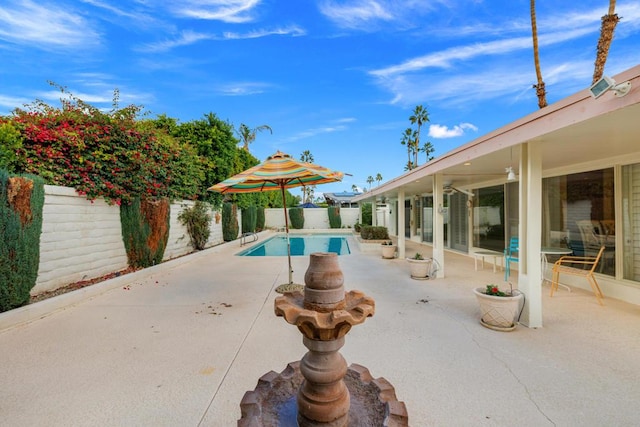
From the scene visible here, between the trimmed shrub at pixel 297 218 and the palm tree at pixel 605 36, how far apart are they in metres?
17.6

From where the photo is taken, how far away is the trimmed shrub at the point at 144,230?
6535mm

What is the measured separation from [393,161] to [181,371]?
3436cm

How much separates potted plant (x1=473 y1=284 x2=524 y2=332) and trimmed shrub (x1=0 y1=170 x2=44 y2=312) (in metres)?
6.16

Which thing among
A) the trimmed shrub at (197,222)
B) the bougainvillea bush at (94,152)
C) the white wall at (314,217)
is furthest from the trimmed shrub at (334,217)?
the bougainvillea bush at (94,152)

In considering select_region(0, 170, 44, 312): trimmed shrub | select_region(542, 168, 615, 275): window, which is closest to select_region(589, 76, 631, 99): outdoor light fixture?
select_region(542, 168, 615, 275): window

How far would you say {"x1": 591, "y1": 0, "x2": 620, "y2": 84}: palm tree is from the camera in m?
6.76

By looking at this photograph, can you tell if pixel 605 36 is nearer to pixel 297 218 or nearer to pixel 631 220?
pixel 631 220

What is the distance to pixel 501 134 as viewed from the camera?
12.2ft

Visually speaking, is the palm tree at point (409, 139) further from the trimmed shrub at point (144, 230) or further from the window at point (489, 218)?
the trimmed shrub at point (144, 230)

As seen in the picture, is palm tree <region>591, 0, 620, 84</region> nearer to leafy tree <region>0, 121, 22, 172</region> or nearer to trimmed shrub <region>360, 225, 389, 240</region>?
trimmed shrub <region>360, 225, 389, 240</region>

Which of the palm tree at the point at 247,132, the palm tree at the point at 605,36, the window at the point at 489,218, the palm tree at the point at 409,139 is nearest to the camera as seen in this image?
the palm tree at the point at 605,36

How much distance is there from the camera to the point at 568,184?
5.74 metres

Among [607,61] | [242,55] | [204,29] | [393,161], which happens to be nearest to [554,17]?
[607,61]

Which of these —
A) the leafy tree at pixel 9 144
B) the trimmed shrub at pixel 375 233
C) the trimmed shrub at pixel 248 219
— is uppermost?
the leafy tree at pixel 9 144
